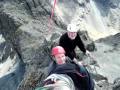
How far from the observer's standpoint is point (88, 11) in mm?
56844

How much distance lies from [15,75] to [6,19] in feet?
21.1

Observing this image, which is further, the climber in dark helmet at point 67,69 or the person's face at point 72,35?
the person's face at point 72,35

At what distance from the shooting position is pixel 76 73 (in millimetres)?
7055

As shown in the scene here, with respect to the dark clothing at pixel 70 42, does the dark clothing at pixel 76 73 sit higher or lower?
higher

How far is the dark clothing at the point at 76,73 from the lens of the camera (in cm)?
690

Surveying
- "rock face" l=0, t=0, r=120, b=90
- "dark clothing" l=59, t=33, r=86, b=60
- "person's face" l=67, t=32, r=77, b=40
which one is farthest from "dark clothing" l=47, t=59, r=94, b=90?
"rock face" l=0, t=0, r=120, b=90

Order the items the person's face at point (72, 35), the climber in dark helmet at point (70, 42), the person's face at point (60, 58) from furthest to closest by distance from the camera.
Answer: the climber in dark helmet at point (70, 42) → the person's face at point (72, 35) → the person's face at point (60, 58)

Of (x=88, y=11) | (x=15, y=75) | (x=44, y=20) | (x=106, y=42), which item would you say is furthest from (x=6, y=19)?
(x=88, y=11)

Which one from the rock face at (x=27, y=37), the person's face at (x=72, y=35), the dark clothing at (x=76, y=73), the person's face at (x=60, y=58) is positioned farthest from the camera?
the rock face at (x=27, y=37)

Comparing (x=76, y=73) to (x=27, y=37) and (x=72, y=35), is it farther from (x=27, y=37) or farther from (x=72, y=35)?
(x=27, y=37)

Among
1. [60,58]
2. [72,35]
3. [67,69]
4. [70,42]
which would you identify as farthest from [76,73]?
[70,42]

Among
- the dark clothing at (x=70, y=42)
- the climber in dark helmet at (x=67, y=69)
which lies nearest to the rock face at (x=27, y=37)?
the dark clothing at (x=70, y=42)

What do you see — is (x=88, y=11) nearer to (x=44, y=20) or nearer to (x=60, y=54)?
(x=44, y=20)

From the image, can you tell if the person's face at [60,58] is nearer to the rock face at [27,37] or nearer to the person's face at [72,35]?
the person's face at [72,35]
